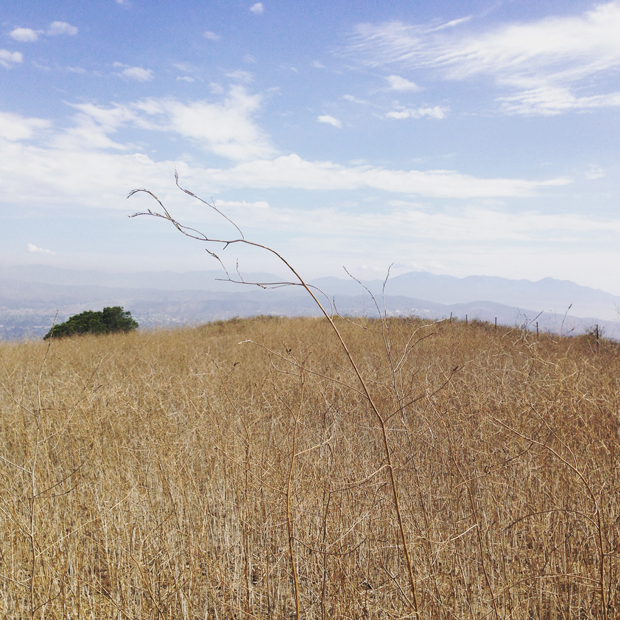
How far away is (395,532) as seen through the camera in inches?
103

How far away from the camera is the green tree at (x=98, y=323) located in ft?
46.0

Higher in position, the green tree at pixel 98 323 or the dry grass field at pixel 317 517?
the green tree at pixel 98 323

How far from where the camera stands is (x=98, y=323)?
565 inches

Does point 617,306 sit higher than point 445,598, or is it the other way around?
point 617,306

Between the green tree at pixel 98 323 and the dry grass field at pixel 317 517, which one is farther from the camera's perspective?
the green tree at pixel 98 323

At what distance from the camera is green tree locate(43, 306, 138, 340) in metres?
14.0

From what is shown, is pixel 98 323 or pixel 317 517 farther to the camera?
pixel 98 323

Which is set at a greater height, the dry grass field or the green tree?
the green tree

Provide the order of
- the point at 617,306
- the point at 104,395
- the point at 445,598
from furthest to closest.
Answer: the point at 617,306 < the point at 104,395 < the point at 445,598

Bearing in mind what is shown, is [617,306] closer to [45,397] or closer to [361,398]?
[361,398]

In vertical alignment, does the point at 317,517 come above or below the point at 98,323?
below

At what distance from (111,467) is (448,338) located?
8592 millimetres

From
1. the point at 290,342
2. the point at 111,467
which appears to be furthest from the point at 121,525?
the point at 290,342

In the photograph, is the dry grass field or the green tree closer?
the dry grass field
